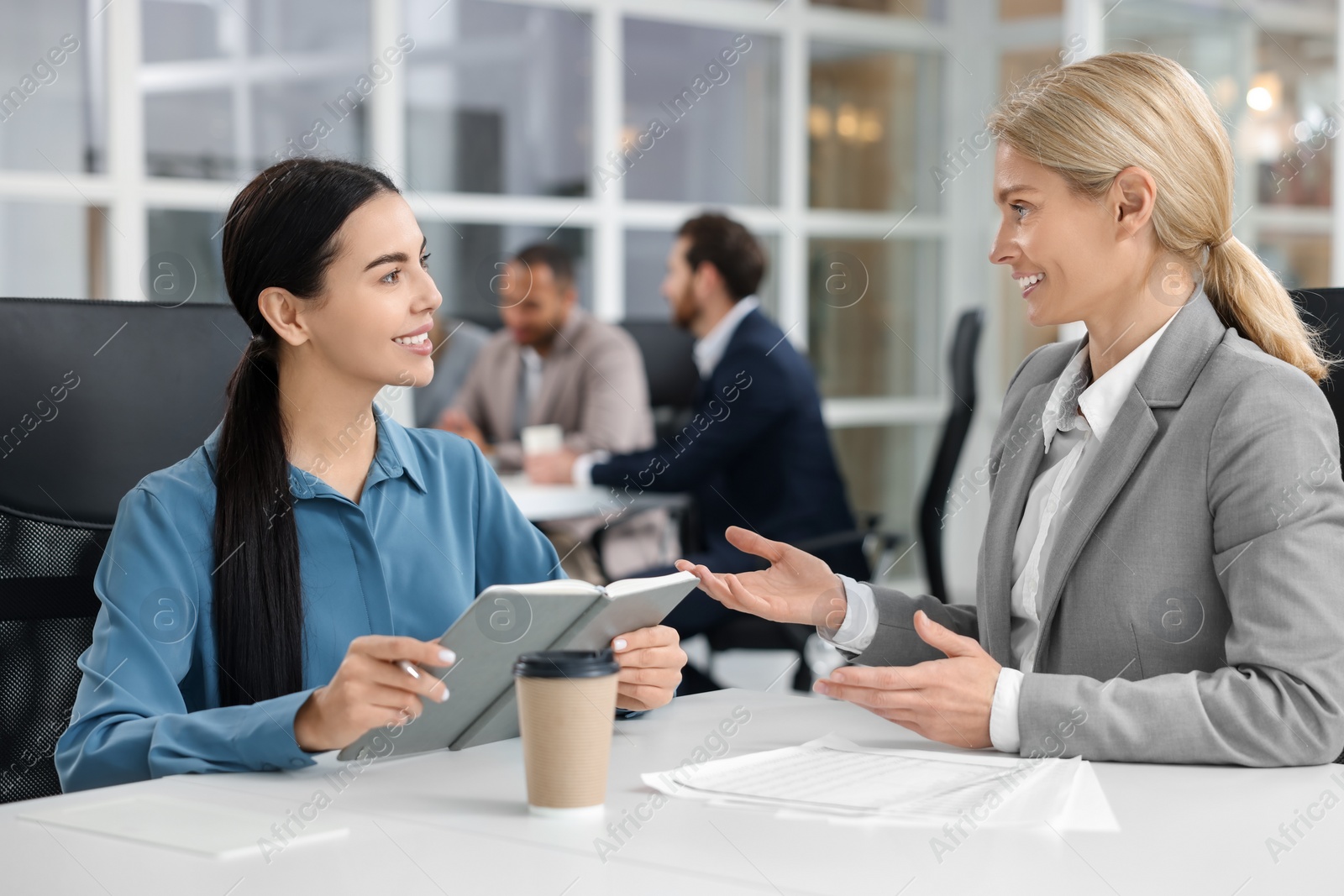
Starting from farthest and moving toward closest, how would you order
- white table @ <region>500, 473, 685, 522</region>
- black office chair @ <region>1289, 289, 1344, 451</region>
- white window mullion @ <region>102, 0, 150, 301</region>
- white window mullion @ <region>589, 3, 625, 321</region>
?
white window mullion @ <region>589, 3, 625, 321</region> < white window mullion @ <region>102, 0, 150, 301</region> < white table @ <region>500, 473, 685, 522</region> < black office chair @ <region>1289, 289, 1344, 451</region>

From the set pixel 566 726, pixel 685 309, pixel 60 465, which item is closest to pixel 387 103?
pixel 685 309

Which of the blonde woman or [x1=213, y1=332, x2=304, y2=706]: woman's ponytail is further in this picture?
[x1=213, y1=332, x2=304, y2=706]: woman's ponytail

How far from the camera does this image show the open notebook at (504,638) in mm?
1089

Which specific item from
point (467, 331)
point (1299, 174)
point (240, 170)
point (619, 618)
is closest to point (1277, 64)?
point (1299, 174)

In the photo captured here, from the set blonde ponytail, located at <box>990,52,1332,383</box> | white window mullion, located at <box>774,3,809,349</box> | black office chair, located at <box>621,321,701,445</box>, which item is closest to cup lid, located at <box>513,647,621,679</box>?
blonde ponytail, located at <box>990,52,1332,383</box>

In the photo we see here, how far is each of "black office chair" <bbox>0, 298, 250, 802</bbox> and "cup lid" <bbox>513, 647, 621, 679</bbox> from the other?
0.79 m

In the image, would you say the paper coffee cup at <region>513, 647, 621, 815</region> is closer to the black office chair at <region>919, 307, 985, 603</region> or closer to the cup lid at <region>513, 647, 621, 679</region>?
the cup lid at <region>513, 647, 621, 679</region>

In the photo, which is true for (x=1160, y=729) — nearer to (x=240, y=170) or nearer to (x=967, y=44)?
(x=240, y=170)

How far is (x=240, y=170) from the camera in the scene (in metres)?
5.05

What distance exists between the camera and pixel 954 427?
11.4 feet

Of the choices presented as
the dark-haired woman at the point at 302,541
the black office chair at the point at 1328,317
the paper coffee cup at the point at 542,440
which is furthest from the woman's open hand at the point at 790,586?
the paper coffee cup at the point at 542,440

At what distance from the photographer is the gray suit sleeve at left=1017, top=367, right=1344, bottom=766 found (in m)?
1.25

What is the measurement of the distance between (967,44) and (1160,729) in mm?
6075

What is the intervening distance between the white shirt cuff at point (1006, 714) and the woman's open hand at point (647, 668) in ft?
1.05
